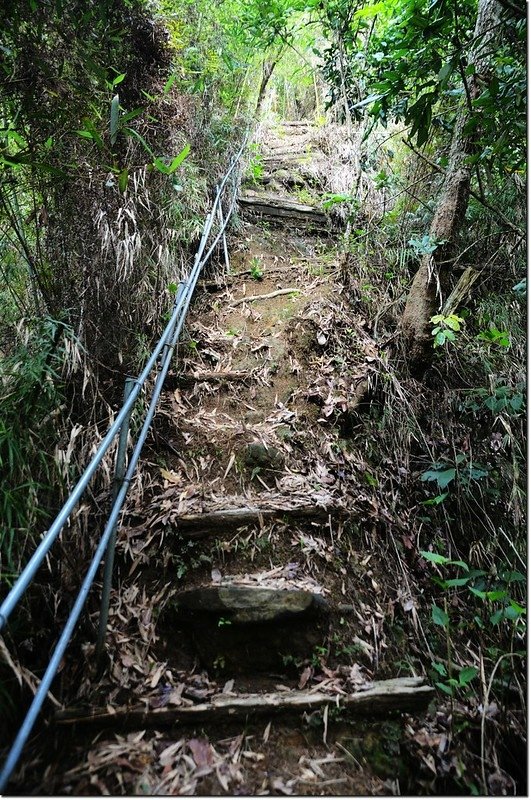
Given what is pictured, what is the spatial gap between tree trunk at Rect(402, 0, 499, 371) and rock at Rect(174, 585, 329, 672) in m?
1.97

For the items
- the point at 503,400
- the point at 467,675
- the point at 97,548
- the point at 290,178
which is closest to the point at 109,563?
the point at 97,548

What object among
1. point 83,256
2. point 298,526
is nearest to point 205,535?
point 298,526

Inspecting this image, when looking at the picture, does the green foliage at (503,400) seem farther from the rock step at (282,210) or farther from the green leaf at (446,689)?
the rock step at (282,210)

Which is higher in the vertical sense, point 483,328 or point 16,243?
point 16,243

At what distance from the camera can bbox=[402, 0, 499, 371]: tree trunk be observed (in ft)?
9.21

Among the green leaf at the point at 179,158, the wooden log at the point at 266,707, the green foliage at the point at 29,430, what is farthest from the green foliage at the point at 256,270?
the wooden log at the point at 266,707

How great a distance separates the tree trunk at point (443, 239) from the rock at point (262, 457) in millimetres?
1276

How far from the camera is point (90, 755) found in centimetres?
149

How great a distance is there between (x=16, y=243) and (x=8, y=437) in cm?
136

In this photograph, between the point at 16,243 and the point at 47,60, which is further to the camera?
the point at 16,243

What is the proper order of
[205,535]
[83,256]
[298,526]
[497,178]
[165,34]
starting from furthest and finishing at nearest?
[497,178] < [165,34] < [83,256] < [298,526] < [205,535]

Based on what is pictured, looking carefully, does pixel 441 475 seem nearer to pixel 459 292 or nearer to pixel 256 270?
pixel 459 292

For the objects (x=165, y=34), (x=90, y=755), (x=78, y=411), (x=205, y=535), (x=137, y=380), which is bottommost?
(x=90, y=755)

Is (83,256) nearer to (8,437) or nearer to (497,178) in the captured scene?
(8,437)
